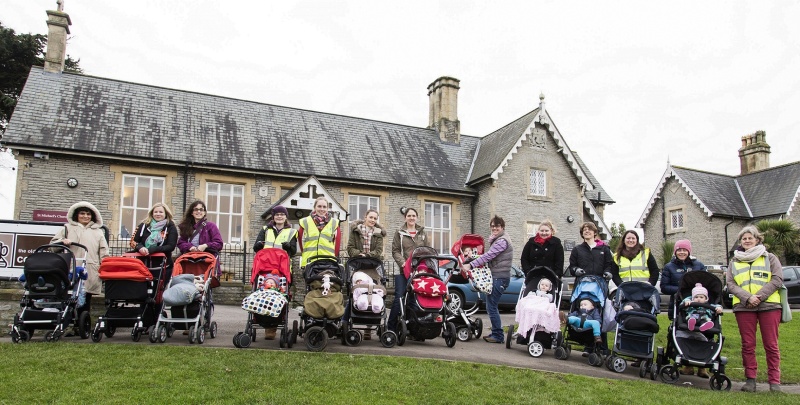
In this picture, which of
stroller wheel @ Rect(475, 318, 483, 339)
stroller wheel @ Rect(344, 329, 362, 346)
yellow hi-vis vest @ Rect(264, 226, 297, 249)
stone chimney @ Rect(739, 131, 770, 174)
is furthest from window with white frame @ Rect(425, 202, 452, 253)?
stone chimney @ Rect(739, 131, 770, 174)

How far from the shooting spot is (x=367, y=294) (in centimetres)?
770

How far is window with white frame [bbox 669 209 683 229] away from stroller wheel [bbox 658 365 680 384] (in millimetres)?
25407

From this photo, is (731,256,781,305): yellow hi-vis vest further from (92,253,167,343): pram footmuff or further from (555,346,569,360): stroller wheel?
(92,253,167,343): pram footmuff

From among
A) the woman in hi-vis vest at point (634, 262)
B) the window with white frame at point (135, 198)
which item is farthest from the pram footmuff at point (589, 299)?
the window with white frame at point (135, 198)

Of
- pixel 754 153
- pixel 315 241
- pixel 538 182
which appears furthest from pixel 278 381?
pixel 754 153

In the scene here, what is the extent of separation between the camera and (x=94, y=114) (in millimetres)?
17984

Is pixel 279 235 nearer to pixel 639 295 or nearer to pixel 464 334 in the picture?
pixel 464 334

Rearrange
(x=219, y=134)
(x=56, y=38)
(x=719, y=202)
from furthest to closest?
1. (x=719, y=202)
2. (x=219, y=134)
3. (x=56, y=38)

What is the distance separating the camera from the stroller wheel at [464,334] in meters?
9.16

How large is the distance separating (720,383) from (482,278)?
344cm

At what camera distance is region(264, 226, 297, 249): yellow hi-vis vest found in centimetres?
784

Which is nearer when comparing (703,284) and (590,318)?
(703,284)

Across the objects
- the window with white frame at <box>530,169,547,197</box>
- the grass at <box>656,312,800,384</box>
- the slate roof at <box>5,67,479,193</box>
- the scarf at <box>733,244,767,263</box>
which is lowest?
the grass at <box>656,312,800,384</box>

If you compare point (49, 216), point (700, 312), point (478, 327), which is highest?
point (49, 216)
